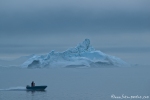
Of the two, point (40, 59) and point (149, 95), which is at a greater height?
point (40, 59)

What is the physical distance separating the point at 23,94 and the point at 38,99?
4.51 metres

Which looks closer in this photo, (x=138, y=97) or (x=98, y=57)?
(x=138, y=97)

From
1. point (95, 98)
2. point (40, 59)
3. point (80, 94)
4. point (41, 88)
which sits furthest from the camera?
point (40, 59)

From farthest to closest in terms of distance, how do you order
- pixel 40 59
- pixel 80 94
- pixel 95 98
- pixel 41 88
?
pixel 40 59 < pixel 41 88 < pixel 80 94 < pixel 95 98

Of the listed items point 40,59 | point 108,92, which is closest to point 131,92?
point 108,92

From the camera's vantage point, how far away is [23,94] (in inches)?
1908

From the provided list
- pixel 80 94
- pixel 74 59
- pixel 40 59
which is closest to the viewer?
pixel 80 94

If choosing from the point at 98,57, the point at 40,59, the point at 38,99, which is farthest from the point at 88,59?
the point at 38,99

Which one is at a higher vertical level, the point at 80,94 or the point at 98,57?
the point at 98,57

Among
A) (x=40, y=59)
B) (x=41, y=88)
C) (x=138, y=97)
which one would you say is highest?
(x=40, y=59)

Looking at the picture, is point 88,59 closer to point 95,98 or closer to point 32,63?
point 32,63

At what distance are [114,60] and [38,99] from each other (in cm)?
8676

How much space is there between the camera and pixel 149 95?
44.7 metres

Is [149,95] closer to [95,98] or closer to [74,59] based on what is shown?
[95,98]
